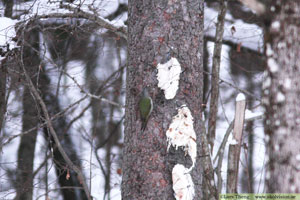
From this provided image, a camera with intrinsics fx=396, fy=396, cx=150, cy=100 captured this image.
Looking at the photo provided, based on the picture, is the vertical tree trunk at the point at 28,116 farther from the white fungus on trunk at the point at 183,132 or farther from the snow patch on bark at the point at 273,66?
the snow patch on bark at the point at 273,66

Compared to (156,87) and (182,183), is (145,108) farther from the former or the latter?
(182,183)

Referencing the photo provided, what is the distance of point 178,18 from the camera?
1.97 meters

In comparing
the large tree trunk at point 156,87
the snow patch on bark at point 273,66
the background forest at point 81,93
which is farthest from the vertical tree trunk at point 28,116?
the snow patch on bark at point 273,66

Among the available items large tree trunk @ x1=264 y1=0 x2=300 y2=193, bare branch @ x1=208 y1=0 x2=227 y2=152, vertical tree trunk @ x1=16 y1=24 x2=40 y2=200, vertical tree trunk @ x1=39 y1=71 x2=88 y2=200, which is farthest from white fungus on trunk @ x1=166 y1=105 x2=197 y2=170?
vertical tree trunk @ x1=39 y1=71 x2=88 y2=200

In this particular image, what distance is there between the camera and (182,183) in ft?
6.06

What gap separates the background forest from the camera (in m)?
3.63

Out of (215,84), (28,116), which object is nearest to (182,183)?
(215,84)

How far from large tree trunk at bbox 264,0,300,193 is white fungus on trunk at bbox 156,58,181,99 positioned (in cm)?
62

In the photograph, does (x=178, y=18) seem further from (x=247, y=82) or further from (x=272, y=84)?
(x=247, y=82)

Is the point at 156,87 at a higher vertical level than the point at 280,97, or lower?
higher

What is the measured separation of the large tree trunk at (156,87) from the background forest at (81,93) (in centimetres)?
118

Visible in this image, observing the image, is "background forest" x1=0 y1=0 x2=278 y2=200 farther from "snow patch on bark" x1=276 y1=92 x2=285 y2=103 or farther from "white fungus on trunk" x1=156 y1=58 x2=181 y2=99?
"snow patch on bark" x1=276 y1=92 x2=285 y2=103

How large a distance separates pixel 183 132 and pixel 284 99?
673 millimetres

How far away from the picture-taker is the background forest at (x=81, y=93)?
3631 mm
